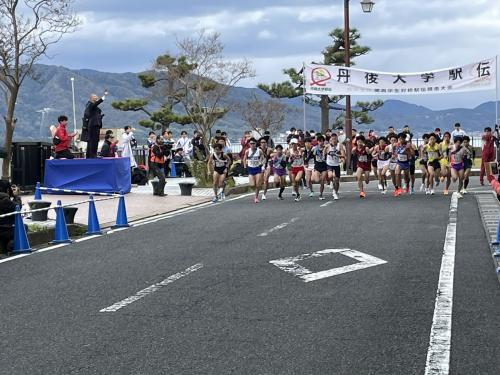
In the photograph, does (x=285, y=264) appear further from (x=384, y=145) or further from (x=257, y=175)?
(x=384, y=145)

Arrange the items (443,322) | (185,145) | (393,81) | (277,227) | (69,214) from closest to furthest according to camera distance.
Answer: (443,322) → (277,227) → (69,214) → (393,81) → (185,145)

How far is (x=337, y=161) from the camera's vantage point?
72.6 feet

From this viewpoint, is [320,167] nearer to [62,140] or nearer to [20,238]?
[62,140]

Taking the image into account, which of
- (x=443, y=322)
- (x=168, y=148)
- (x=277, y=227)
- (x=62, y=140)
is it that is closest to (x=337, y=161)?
(x=277, y=227)

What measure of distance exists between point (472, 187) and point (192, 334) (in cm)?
2034

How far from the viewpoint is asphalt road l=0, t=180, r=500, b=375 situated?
6188 millimetres

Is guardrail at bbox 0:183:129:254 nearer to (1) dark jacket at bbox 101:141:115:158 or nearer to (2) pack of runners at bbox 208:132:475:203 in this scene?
(2) pack of runners at bbox 208:132:475:203

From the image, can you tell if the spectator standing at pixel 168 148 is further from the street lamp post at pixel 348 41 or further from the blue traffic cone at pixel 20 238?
the blue traffic cone at pixel 20 238

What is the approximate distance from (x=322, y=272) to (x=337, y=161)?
12198 millimetres

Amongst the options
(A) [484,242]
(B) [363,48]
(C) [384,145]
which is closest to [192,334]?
(A) [484,242]

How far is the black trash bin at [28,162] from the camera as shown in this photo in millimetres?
25016

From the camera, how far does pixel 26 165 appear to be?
2536 cm

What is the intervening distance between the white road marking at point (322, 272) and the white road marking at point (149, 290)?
1.14 meters

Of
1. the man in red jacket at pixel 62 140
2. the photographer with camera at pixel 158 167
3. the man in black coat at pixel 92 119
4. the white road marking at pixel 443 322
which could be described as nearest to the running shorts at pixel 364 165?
the photographer with camera at pixel 158 167
